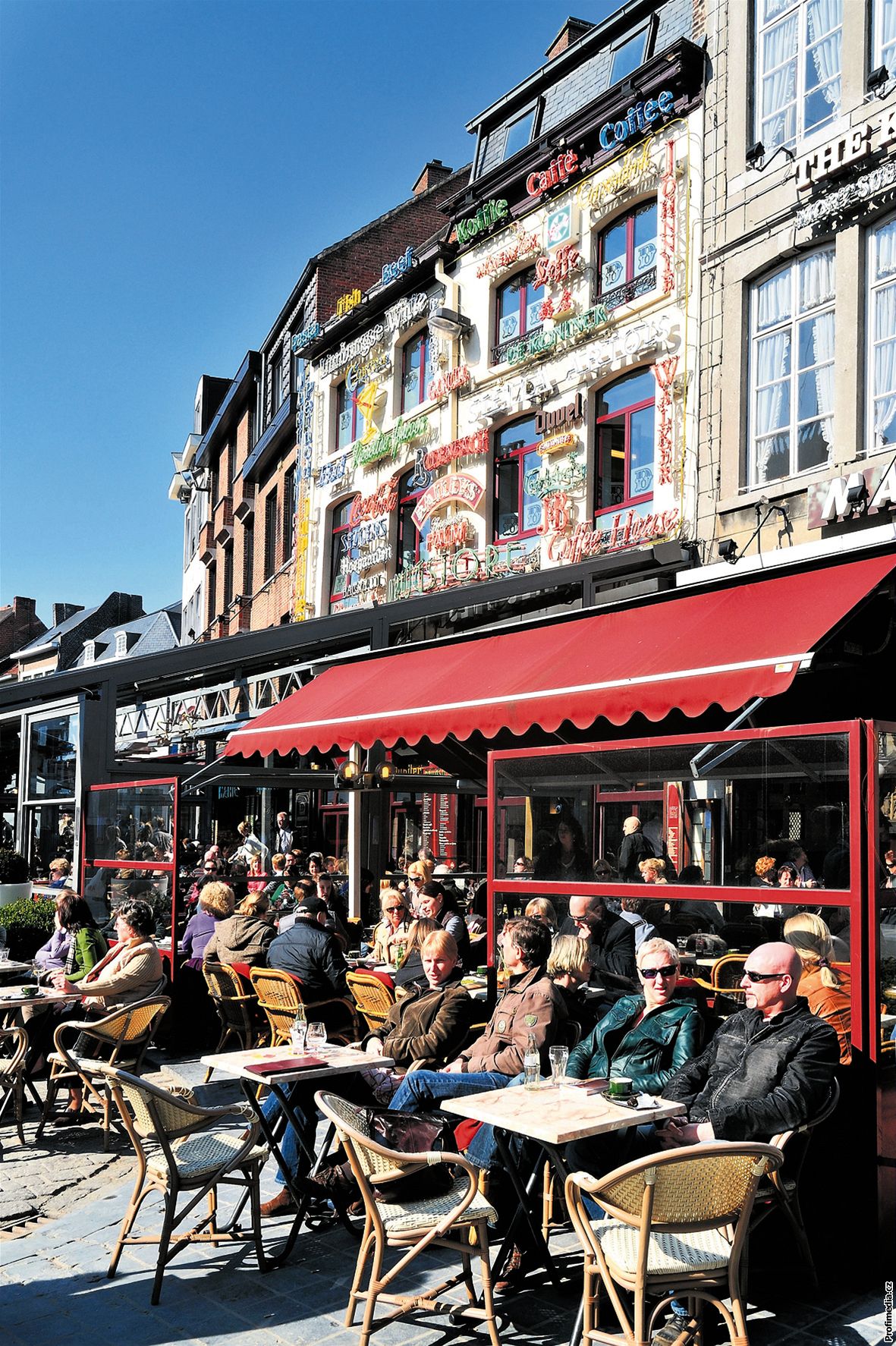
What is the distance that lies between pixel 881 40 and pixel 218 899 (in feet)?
32.5

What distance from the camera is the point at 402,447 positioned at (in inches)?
742

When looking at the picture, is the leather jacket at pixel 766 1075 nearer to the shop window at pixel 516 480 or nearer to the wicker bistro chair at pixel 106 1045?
the wicker bistro chair at pixel 106 1045

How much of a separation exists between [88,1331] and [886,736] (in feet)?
12.5

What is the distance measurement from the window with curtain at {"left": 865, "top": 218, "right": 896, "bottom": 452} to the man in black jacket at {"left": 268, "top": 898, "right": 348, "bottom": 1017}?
6652 mm

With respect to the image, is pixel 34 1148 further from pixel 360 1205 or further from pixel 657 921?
pixel 657 921

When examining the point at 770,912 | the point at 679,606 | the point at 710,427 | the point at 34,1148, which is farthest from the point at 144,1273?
the point at 710,427

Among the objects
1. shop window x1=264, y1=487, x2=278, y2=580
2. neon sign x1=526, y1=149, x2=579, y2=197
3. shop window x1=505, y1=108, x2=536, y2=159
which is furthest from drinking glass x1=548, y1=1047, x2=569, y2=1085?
shop window x1=264, y1=487, x2=278, y2=580

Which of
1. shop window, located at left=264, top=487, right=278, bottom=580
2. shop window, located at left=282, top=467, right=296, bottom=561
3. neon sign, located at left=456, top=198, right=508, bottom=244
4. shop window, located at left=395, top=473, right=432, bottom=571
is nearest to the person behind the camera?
neon sign, located at left=456, top=198, right=508, bottom=244

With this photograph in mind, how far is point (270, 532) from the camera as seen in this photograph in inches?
1054

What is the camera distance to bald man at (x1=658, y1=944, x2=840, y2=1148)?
420 centimetres

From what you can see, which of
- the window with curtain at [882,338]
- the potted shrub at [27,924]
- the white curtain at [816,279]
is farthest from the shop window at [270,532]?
the window with curtain at [882,338]

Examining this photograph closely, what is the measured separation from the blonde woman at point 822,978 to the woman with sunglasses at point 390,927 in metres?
5.30

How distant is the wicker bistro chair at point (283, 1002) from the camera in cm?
760

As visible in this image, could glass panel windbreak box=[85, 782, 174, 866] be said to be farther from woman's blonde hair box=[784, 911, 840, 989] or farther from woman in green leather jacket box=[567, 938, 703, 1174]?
woman's blonde hair box=[784, 911, 840, 989]
